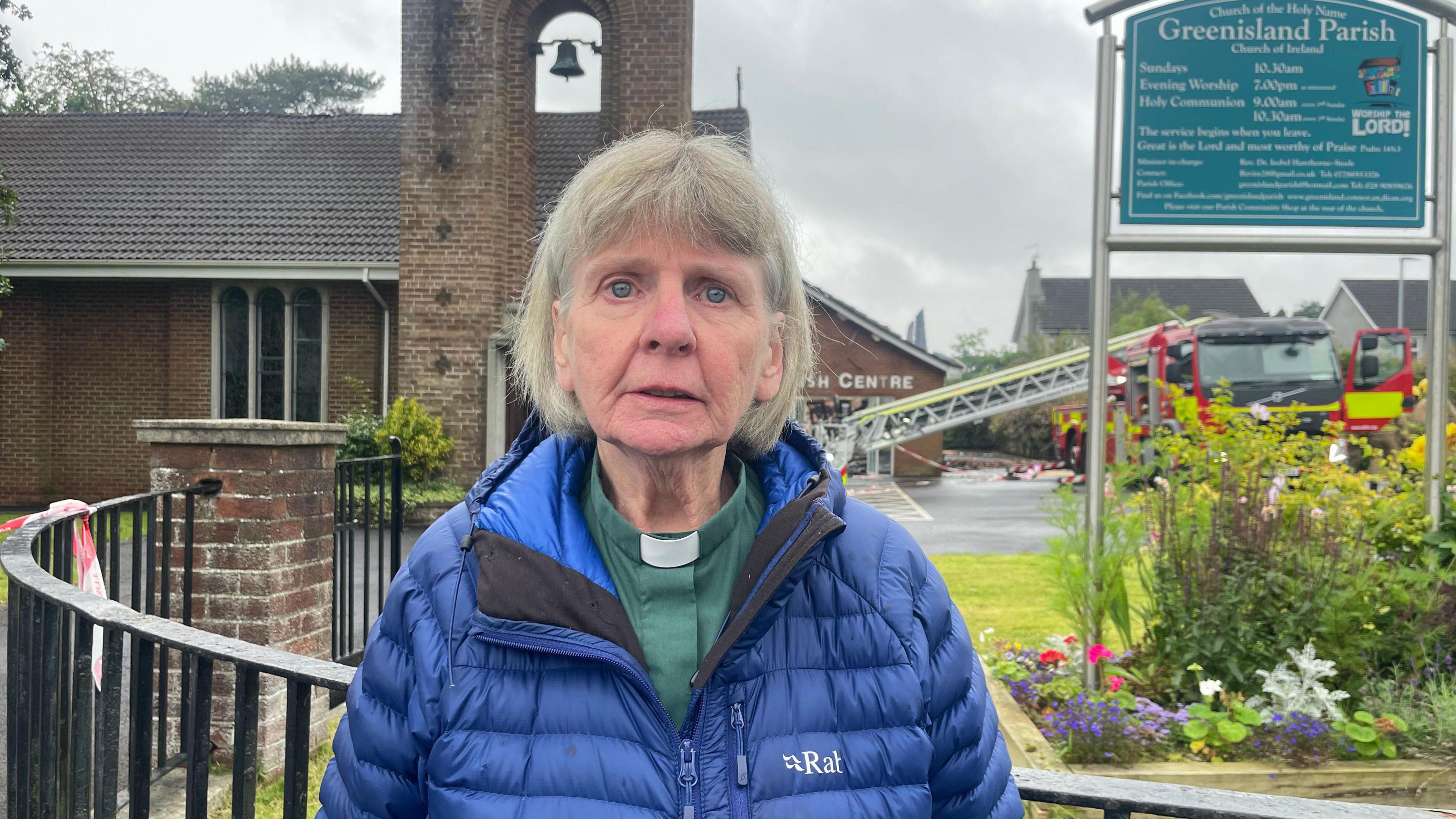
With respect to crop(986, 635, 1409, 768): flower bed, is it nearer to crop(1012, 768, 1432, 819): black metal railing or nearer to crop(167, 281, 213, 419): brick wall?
crop(1012, 768, 1432, 819): black metal railing

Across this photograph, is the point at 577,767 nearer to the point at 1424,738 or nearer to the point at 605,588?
the point at 605,588

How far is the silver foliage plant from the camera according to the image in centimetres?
392

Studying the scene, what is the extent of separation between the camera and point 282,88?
45438 mm

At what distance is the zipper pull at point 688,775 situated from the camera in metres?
1.34

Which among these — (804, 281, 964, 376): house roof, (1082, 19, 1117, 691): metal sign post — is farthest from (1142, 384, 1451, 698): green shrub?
(804, 281, 964, 376): house roof

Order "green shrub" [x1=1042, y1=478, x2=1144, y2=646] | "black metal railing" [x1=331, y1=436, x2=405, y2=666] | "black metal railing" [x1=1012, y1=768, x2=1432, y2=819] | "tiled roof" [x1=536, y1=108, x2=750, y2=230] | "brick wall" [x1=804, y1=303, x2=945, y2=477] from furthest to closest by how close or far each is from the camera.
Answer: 1. "brick wall" [x1=804, y1=303, x2=945, y2=477]
2. "tiled roof" [x1=536, y1=108, x2=750, y2=230]
3. "black metal railing" [x1=331, y1=436, x2=405, y2=666]
4. "green shrub" [x1=1042, y1=478, x2=1144, y2=646]
5. "black metal railing" [x1=1012, y1=768, x2=1432, y2=819]

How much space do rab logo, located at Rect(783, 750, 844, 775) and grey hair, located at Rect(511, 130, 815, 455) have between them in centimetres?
52

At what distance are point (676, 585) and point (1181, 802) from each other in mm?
711

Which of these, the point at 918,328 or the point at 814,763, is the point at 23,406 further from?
the point at 918,328

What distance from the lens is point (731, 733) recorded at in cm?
138

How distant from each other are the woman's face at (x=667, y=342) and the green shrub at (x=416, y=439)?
12800 mm

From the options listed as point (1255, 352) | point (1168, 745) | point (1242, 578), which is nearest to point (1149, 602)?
point (1242, 578)

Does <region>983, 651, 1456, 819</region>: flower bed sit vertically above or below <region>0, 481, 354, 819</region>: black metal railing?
below

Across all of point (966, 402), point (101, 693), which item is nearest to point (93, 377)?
point (101, 693)
